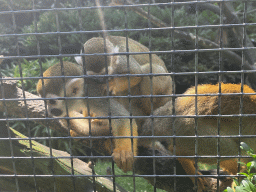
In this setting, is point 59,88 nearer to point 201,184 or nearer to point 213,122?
point 213,122

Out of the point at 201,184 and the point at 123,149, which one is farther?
the point at 201,184

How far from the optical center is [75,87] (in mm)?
2025

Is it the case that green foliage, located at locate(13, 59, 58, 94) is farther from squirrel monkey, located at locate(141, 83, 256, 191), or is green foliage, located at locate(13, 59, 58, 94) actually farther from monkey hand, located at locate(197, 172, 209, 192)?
monkey hand, located at locate(197, 172, 209, 192)

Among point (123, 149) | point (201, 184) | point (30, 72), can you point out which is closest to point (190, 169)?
point (201, 184)

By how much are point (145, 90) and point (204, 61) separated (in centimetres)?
313

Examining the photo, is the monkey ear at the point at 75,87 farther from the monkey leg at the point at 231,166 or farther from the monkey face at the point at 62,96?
the monkey leg at the point at 231,166

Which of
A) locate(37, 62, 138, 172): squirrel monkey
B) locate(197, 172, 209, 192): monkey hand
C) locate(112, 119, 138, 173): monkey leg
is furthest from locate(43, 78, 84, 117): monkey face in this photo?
locate(197, 172, 209, 192): monkey hand

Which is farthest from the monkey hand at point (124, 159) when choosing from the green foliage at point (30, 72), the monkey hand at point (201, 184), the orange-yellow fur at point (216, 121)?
the green foliage at point (30, 72)

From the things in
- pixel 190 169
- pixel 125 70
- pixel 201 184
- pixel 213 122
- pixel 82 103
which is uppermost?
pixel 125 70

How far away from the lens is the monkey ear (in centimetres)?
201

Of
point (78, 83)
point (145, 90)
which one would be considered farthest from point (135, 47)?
point (78, 83)

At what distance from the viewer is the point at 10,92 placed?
2.30m

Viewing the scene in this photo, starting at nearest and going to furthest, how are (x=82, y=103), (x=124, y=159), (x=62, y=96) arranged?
(x=124, y=159) < (x=62, y=96) < (x=82, y=103)

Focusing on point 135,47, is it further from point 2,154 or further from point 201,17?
point 201,17
